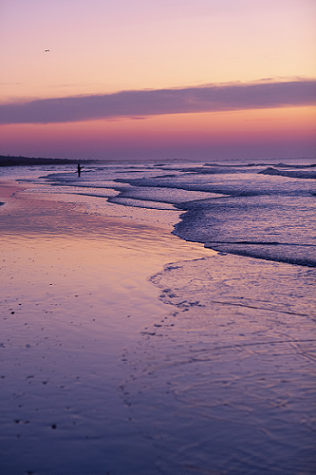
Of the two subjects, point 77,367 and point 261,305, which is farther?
point 261,305

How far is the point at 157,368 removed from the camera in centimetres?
454

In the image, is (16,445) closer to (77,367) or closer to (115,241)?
Result: (77,367)

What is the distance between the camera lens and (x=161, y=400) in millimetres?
3926

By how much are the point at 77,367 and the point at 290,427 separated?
2.21m

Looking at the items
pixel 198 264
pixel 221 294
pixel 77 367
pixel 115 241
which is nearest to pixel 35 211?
pixel 115 241

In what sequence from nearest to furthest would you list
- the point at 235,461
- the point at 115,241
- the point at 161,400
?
the point at 235,461 → the point at 161,400 → the point at 115,241

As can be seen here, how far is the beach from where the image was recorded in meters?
3.26

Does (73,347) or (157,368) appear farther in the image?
(73,347)

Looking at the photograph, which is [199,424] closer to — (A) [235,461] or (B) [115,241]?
(A) [235,461]

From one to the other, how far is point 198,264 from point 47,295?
11.6 ft

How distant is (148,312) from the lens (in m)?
6.27

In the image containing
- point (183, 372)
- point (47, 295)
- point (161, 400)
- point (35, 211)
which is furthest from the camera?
point (35, 211)

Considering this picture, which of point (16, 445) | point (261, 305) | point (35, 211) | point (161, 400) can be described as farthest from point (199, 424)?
point (35, 211)

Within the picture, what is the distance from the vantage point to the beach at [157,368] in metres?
3.26
